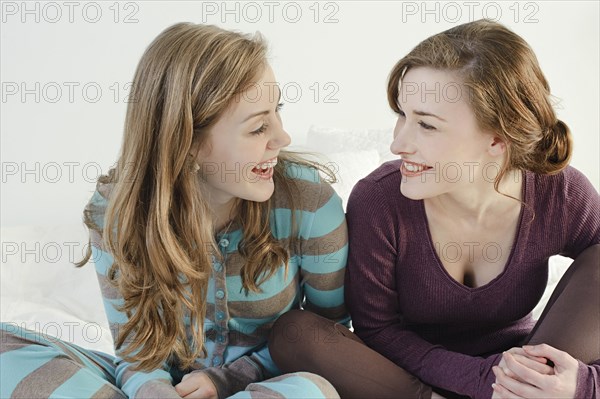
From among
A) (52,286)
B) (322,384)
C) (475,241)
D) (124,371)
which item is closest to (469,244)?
(475,241)

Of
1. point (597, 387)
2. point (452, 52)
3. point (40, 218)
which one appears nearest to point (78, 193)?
point (40, 218)

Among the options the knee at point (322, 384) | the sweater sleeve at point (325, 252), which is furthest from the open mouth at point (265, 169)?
the knee at point (322, 384)

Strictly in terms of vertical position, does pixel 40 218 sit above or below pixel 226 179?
below

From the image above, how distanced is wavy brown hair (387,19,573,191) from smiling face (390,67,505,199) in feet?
0.06

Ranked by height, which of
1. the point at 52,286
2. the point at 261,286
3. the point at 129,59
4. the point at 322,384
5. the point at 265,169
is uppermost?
the point at 129,59

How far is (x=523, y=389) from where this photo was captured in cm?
131

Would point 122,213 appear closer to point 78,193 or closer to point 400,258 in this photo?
point 400,258

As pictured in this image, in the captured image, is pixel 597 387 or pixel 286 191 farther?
pixel 286 191

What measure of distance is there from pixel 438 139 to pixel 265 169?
1.01 feet

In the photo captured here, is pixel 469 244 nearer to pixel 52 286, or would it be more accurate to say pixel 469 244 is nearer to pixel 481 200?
pixel 481 200

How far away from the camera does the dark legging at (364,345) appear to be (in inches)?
55.3

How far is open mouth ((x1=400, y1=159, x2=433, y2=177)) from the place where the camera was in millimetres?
1427

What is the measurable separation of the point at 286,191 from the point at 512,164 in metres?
0.42

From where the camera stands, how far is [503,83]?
1.35 m
